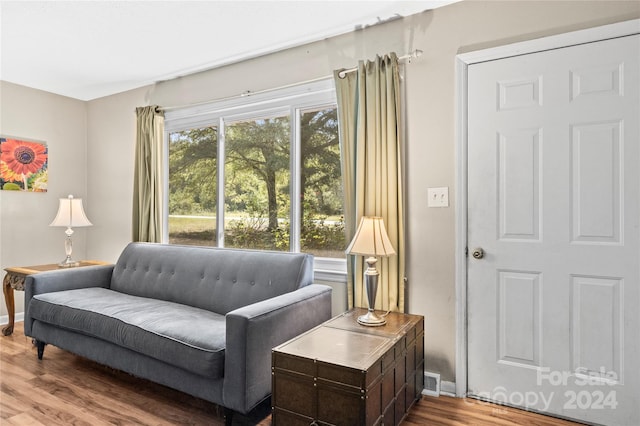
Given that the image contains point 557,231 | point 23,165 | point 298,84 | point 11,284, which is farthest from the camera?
point 23,165

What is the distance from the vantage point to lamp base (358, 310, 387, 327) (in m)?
2.15

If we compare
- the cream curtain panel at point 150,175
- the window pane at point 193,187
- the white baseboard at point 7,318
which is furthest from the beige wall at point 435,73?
the white baseboard at point 7,318

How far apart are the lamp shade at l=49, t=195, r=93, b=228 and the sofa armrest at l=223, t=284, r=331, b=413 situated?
2590mm

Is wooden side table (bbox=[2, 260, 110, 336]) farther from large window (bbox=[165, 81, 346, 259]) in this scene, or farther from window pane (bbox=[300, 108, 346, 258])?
window pane (bbox=[300, 108, 346, 258])

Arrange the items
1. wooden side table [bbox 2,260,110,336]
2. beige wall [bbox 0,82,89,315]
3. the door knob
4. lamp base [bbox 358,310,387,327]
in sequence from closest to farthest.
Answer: lamp base [bbox 358,310,387,327] < the door knob < wooden side table [bbox 2,260,110,336] < beige wall [bbox 0,82,89,315]

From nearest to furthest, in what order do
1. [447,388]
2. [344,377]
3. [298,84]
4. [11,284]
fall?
[344,377] < [447,388] < [298,84] < [11,284]

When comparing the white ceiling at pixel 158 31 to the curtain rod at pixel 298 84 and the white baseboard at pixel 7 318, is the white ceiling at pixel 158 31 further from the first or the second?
the white baseboard at pixel 7 318

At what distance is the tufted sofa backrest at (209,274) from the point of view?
8.48ft

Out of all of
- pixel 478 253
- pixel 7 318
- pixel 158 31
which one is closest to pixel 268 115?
pixel 158 31

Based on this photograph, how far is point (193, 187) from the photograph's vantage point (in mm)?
3762

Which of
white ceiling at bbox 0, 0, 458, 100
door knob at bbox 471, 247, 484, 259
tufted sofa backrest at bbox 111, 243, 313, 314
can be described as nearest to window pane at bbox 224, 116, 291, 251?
tufted sofa backrest at bbox 111, 243, 313, 314

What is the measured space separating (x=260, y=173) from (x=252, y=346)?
1739 millimetres

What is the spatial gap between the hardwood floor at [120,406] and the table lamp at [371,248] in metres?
0.57

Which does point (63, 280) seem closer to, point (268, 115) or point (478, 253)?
point (268, 115)
